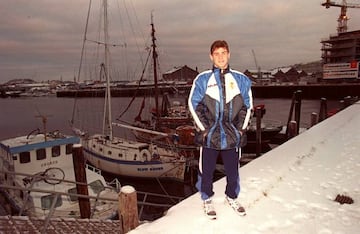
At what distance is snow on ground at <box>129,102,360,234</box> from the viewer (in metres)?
3.54

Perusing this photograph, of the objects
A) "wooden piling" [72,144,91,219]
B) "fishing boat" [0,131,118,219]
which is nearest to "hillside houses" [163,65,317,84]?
"fishing boat" [0,131,118,219]

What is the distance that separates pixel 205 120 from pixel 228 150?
565mm

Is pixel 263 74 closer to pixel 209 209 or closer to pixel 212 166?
pixel 212 166

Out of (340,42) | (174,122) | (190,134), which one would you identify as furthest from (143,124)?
(340,42)

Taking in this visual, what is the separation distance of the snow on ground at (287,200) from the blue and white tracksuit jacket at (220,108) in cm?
105

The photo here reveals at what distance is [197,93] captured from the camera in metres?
3.58

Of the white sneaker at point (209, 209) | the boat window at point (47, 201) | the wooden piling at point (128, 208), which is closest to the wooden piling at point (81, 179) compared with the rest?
the boat window at point (47, 201)

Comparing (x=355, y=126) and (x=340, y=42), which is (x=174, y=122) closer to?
(x=355, y=126)

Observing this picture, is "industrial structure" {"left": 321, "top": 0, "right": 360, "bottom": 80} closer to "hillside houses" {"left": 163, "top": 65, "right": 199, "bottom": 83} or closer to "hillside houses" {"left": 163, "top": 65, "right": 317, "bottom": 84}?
"hillside houses" {"left": 163, "top": 65, "right": 317, "bottom": 84}

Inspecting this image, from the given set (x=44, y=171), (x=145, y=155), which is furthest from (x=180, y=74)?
(x=44, y=171)

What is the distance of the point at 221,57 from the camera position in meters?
3.61

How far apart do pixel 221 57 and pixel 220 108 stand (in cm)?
68

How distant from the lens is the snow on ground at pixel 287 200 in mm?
3545

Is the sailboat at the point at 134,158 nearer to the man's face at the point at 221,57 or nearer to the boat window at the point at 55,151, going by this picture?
the boat window at the point at 55,151
